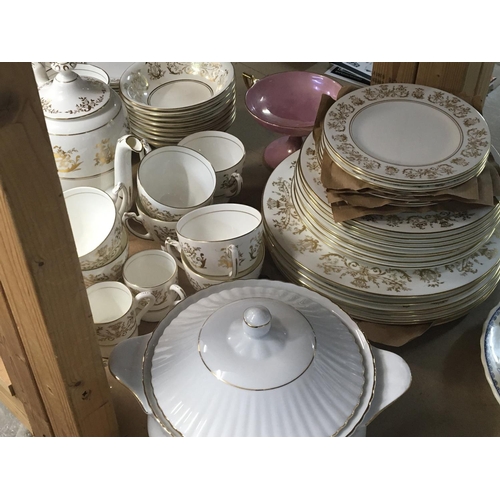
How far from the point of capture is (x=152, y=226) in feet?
2.49

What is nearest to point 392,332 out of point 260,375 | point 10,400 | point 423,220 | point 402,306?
point 402,306

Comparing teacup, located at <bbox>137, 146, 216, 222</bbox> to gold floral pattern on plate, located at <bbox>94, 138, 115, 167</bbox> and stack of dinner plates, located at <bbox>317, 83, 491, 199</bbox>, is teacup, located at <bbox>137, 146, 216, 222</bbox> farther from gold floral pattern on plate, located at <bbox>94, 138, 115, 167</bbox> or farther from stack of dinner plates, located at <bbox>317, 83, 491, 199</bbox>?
stack of dinner plates, located at <bbox>317, 83, 491, 199</bbox>

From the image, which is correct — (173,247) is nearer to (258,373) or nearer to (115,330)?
(115,330)

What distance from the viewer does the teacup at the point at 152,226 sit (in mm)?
749

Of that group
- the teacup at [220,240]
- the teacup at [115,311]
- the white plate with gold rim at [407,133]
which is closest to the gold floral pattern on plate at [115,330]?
the teacup at [115,311]

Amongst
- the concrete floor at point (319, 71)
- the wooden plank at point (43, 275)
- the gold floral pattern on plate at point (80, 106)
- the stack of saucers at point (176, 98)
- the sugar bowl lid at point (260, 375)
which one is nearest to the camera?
the wooden plank at point (43, 275)

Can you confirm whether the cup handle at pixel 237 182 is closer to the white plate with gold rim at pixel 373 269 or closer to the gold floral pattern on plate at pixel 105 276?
the white plate with gold rim at pixel 373 269

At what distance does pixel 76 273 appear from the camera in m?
0.45

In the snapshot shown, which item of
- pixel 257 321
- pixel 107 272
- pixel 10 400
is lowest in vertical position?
pixel 10 400

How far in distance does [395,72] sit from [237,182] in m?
0.27

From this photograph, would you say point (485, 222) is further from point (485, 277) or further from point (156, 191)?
point (156, 191)

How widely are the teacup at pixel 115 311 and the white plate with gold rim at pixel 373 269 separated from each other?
0.19m

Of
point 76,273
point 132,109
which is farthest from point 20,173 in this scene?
point 132,109
